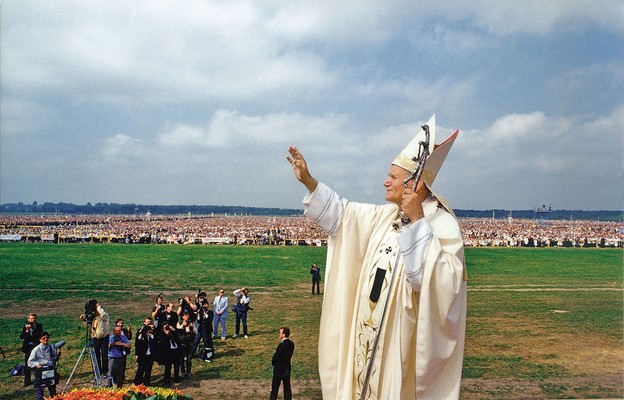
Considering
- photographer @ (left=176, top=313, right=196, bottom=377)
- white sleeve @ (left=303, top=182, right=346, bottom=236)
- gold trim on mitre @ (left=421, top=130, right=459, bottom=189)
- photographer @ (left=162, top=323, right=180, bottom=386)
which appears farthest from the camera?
photographer @ (left=176, top=313, right=196, bottom=377)

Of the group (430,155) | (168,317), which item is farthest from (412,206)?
(168,317)

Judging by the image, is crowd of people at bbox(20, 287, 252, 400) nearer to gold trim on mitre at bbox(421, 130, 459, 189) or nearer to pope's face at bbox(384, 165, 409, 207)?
pope's face at bbox(384, 165, 409, 207)

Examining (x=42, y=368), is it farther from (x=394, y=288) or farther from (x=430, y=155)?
(x=430, y=155)

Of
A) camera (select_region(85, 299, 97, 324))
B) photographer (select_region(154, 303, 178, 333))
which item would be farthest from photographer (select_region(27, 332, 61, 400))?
photographer (select_region(154, 303, 178, 333))

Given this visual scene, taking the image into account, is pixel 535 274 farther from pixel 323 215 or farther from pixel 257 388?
pixel 323 215

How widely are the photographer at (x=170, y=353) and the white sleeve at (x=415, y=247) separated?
341 inches

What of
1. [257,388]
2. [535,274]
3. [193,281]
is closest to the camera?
[257,388]

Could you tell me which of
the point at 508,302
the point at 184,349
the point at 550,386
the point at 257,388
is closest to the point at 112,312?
the point at 184,349

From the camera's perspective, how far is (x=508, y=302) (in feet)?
71.9

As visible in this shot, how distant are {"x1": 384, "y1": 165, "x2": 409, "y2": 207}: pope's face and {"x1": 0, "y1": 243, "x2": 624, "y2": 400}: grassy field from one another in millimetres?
7035

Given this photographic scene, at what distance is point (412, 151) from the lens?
3828 millimetres

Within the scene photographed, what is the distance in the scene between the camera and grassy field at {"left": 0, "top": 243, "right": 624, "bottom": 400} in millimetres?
10852

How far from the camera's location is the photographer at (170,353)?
10680 millimetres

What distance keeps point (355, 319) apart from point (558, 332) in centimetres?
1493
